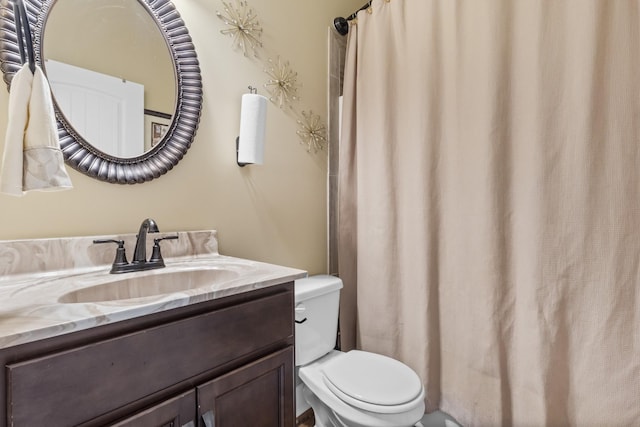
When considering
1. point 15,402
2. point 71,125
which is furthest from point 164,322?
point 71,125

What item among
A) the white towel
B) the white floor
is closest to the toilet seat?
the white floor

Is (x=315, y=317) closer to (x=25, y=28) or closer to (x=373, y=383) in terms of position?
(x=373, y=383)

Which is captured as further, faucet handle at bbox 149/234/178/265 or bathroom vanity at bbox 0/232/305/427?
faucet handle at bbox 149/234/178/265

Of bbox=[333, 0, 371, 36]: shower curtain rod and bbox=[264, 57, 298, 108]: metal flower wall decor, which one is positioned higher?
bbox=[333, 0, 371, 36]: shower curtain rod

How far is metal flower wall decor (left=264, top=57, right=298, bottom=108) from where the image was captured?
61.8 inches

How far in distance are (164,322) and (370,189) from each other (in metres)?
1.21

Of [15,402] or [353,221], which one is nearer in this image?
[15,402]

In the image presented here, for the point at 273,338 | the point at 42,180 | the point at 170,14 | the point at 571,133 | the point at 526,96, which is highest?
the point at 170,14

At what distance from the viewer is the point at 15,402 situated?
1.68 ft

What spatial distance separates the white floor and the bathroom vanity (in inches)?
33.9

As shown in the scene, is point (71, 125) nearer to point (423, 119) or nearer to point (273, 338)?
point (273, 338)

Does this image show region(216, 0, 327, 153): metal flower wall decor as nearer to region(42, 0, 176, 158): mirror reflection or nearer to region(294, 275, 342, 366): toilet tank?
region(42, 0, 176, 158): mirror reflection

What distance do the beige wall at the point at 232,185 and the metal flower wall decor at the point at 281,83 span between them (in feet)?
0.16

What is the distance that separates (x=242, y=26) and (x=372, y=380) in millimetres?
1634
